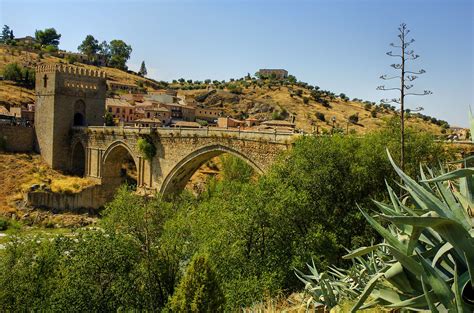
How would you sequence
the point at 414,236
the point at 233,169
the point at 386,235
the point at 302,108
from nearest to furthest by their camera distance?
the point at 414,236, the point at 386,235, the point at 233,169, the point at 302,108

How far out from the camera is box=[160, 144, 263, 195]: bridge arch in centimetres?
2917

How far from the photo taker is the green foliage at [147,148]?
3494cm

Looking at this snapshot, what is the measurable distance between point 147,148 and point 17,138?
1803 cm

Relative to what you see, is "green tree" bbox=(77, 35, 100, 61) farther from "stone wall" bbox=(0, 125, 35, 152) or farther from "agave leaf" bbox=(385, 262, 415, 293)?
"agave leaf" bbox=(385, 262, 415, 293)

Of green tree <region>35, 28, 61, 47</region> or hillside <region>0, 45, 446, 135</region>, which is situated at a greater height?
green tree <region>35, 28, 61, 47</region>

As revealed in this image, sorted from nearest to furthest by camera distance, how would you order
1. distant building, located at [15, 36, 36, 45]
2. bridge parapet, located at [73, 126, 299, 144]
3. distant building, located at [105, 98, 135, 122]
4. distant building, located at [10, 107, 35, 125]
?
1. bridge parapet, located at [73, 126, 299, 144]
2. distant building, located at [10, 107, 35, 125]
3. distant building, located at [105, 98, 135, 122]
4. distant building, located at [15, 36, 36, 45]

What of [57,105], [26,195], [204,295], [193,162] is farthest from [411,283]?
[57,105]

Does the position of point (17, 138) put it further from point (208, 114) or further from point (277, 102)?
point (277, 102)

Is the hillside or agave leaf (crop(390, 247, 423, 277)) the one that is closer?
agave leaf (crop(390, 247, 423, 277))

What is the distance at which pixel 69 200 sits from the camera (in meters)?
39.7

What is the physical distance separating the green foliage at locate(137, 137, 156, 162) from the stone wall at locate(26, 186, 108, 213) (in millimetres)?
8975

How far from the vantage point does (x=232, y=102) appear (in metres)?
88.7

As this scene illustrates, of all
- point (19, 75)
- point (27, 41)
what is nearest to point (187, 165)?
point (19, 75)

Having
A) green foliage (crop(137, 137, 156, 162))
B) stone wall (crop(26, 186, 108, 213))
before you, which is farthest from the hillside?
green foliage (crop(137, 137, 156, 162))
